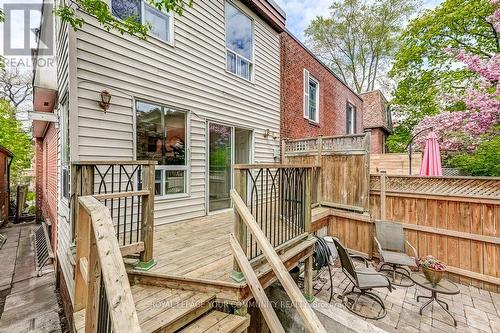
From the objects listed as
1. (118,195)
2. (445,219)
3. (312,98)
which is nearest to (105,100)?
(118,195)

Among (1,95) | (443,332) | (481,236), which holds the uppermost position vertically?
(1,95)

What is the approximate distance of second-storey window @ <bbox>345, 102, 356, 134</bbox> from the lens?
12.7 metres

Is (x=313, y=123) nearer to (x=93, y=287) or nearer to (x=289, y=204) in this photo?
(x=289, y=204)

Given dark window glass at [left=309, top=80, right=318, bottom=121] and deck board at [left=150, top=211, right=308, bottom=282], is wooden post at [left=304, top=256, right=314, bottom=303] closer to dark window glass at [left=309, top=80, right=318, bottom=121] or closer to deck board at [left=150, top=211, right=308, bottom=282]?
deck board at [left=150, top=211, right=308, bottom=282]

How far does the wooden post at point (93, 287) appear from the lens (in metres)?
1.57

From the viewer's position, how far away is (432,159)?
6160 mm

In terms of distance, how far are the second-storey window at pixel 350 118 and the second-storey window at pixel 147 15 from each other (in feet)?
34.7

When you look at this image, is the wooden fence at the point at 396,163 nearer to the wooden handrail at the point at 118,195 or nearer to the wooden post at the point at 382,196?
the wooden post at the point at 382,196

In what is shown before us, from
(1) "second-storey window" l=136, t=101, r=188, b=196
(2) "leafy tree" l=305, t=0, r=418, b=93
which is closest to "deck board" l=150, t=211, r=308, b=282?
(1) "second-storey window" l=136, t=101, r=188, b=196

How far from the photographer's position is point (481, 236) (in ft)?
15.1

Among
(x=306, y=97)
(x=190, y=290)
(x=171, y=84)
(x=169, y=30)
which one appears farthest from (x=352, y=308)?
(x=306, y=97)

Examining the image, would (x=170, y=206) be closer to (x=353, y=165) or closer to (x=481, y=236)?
(x=353, y=165)

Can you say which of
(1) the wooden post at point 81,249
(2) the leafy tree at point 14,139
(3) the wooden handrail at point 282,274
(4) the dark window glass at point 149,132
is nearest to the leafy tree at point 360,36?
(4) the dark window glass at point 149,132

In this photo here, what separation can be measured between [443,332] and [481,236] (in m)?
2.44
